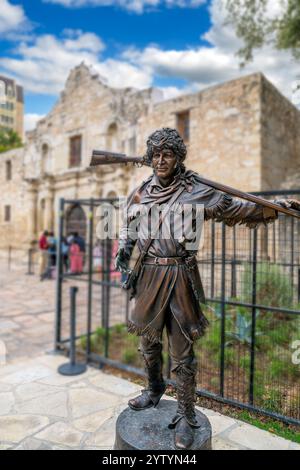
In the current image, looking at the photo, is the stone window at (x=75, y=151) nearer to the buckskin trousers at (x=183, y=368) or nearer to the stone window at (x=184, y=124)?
the stone window at (x=184, y=124)

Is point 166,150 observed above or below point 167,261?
above

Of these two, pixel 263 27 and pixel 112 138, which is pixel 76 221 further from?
pixel 263 27

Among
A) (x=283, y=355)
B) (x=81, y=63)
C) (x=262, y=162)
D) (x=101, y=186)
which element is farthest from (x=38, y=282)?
(x=81, y=63)

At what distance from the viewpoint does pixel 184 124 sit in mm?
11070

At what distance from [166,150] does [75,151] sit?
14.3m

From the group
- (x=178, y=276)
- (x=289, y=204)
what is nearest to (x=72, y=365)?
(x=178, y=276)

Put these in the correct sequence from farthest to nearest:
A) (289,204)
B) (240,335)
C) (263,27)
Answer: (263,27)
(240,335)
(289,204)

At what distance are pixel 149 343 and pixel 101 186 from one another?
12.5 metres

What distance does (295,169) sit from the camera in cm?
1131

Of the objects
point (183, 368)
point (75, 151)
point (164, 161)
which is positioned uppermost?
point (75, 151)

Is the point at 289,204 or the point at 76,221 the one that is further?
the point at 76,221

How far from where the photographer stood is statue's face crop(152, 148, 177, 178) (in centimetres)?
214

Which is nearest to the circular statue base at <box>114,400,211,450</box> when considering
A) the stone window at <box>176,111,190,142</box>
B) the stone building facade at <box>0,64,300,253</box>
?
the stone building facade at <box>0,64,300,253</box>

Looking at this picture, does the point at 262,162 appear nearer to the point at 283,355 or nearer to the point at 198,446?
the point at 283,355
